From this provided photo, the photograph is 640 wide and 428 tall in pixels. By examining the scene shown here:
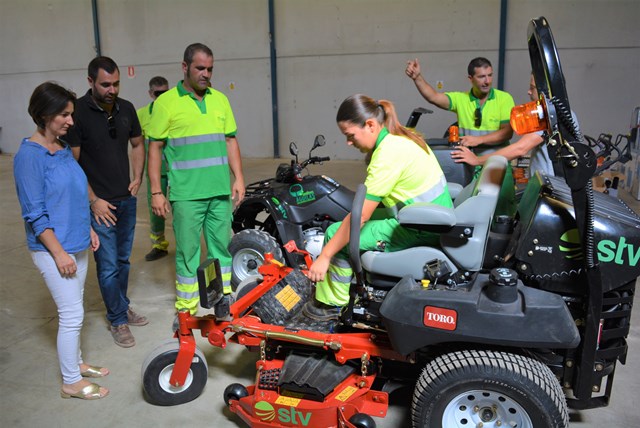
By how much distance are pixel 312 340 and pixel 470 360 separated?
2.45 ft

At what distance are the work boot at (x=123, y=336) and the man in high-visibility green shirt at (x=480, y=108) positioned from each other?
9.25 feet

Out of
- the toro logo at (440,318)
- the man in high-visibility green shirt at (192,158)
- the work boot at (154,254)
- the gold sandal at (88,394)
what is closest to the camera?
the toro logo at (440,318)

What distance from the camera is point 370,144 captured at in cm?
262

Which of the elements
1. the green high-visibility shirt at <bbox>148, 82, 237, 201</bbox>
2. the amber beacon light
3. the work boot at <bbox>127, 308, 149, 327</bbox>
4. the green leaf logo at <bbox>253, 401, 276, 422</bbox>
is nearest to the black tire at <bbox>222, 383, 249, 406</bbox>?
the green leaf logo at <bbox>253, 401, 276, 422</bbox>

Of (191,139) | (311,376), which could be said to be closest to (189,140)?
(191,139)

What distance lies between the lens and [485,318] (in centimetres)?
216

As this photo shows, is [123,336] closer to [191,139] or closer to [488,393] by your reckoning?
[191,139]

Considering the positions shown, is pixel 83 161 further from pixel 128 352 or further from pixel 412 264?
pixel 412 264

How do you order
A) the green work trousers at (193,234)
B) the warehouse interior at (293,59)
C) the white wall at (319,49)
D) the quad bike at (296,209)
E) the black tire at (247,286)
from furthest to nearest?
the white wall at (319,49)
the warehouse interior at (293,59)
the quad bike at (296,209)
the green work trousers at (193,234)
the black tire at (247,286)

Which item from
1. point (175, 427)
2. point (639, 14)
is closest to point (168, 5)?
point (639, 14)

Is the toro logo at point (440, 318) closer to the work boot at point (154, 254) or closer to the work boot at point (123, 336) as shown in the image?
the work boot at point (123, 336)

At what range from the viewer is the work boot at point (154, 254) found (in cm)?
528

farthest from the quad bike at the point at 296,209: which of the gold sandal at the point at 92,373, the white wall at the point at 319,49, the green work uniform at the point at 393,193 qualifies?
the white wall at the point at 319,49

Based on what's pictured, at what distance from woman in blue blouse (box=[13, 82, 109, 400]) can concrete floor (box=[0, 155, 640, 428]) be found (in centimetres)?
19
